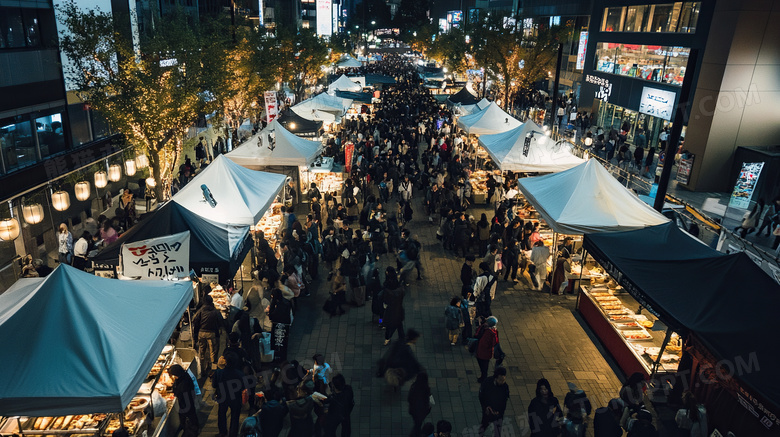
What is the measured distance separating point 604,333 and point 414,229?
24.0 ft

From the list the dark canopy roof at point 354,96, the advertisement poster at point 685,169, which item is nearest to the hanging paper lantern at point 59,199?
the dark canopy roof at point 354,96

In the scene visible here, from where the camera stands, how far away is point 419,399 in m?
6.79

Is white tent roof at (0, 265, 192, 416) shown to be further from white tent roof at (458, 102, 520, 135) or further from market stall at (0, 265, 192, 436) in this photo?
white tent roof at (458, 102, 520, 135)

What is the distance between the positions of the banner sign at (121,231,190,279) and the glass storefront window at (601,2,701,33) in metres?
24.8

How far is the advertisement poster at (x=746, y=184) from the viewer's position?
1570cm

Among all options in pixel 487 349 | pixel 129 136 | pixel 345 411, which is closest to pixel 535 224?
pixel 487 349

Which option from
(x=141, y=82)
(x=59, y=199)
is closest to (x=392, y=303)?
(x=59, y=199)

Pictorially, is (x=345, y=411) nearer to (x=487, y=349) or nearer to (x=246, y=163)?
(x=487, y=349)

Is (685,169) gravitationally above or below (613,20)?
below

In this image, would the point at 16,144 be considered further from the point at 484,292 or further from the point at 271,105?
the point at 484,292

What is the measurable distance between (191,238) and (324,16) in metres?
71.2

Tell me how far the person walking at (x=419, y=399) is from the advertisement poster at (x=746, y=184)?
14.4 meters

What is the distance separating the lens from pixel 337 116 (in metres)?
24.5

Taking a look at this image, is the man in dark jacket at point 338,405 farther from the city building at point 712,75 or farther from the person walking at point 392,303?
the city building at point 712,75
